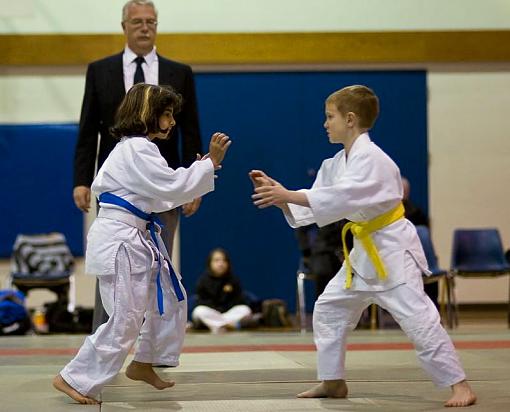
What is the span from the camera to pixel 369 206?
Result: 12.5ft

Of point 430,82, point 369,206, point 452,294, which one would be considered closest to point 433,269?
point 452,294

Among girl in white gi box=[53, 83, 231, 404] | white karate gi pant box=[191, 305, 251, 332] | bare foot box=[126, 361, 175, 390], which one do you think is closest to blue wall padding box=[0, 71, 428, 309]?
white karate gi pant box=[191, 305, 251, 332]

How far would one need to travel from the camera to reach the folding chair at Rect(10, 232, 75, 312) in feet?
29.9

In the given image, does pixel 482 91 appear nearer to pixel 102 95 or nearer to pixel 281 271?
pixel 281 271

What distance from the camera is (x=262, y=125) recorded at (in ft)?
35.7

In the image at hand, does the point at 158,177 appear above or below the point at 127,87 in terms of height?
below

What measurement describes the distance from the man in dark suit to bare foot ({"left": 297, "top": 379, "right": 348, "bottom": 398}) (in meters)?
1.65

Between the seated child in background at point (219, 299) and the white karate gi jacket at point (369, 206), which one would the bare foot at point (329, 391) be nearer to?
the white karate gi jacket at point (369, 206)

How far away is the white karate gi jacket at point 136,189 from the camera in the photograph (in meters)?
3.83

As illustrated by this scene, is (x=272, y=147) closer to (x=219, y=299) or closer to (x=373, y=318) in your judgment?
(x=219, y=299)

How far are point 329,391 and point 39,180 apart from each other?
7.13 metres

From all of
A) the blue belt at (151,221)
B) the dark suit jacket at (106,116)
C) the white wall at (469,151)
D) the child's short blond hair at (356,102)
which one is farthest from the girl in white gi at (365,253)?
the white wall at (469,151)

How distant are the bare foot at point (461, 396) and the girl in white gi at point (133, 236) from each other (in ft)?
3.88

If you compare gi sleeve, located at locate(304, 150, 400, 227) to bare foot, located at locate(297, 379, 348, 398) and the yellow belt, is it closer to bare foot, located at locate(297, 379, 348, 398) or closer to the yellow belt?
the yellow belt
